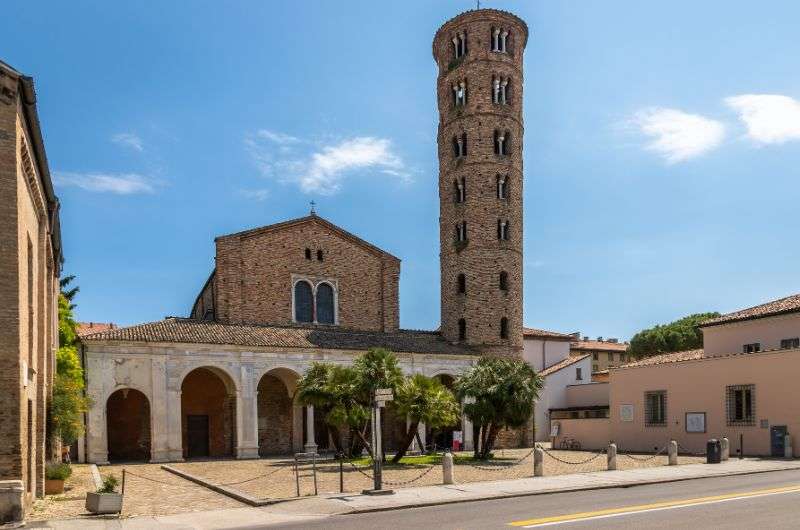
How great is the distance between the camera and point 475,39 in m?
45.4

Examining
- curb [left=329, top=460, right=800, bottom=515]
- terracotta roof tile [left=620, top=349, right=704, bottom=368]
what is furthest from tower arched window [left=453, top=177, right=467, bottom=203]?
curb [left=329, top=460, right=800, bottom=515]

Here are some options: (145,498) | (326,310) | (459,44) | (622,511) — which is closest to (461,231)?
(326,310)

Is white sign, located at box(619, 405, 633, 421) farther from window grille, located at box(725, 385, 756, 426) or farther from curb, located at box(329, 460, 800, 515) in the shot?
curb, located at box(329, 460, 800, 515)

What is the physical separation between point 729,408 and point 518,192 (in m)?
18.7

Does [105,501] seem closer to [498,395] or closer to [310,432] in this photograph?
[498,395]

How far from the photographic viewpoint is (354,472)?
2694 cm

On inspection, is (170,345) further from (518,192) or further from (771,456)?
(771,456)

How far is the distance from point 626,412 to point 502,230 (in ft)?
42.6

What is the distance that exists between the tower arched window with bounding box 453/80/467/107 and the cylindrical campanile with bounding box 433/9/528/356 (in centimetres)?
6

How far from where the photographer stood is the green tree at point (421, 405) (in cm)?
3017

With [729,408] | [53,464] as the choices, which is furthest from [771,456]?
[53,464]

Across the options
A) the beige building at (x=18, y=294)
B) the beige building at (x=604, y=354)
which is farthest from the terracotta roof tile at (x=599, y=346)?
the beige building at (x=18, y=294)

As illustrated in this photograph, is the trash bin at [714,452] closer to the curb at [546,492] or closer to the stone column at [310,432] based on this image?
the curb at [546,492]

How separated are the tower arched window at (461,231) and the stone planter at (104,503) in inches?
1204
